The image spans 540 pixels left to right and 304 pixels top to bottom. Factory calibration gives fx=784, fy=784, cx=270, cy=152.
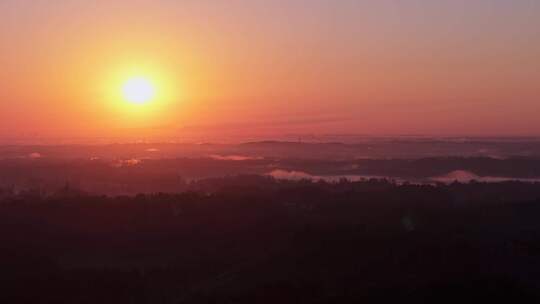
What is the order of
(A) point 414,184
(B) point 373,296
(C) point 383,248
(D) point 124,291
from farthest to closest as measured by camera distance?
1. (A) point 414,184
2. (C) point 383,248
3. (D) point 124,291
4. (B) point 373,296

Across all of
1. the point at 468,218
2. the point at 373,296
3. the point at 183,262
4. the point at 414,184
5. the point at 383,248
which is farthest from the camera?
the point at 414,184

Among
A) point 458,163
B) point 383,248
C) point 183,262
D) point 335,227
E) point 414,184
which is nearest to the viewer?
A: point 383,248

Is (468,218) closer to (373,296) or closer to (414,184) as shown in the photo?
(414,184)

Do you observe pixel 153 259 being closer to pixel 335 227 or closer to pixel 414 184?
pixel 335 227

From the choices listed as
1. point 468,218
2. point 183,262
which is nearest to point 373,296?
point 183,262

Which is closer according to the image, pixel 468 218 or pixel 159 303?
pixel 159 303

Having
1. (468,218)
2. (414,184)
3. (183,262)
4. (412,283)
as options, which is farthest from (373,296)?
(414,184)
